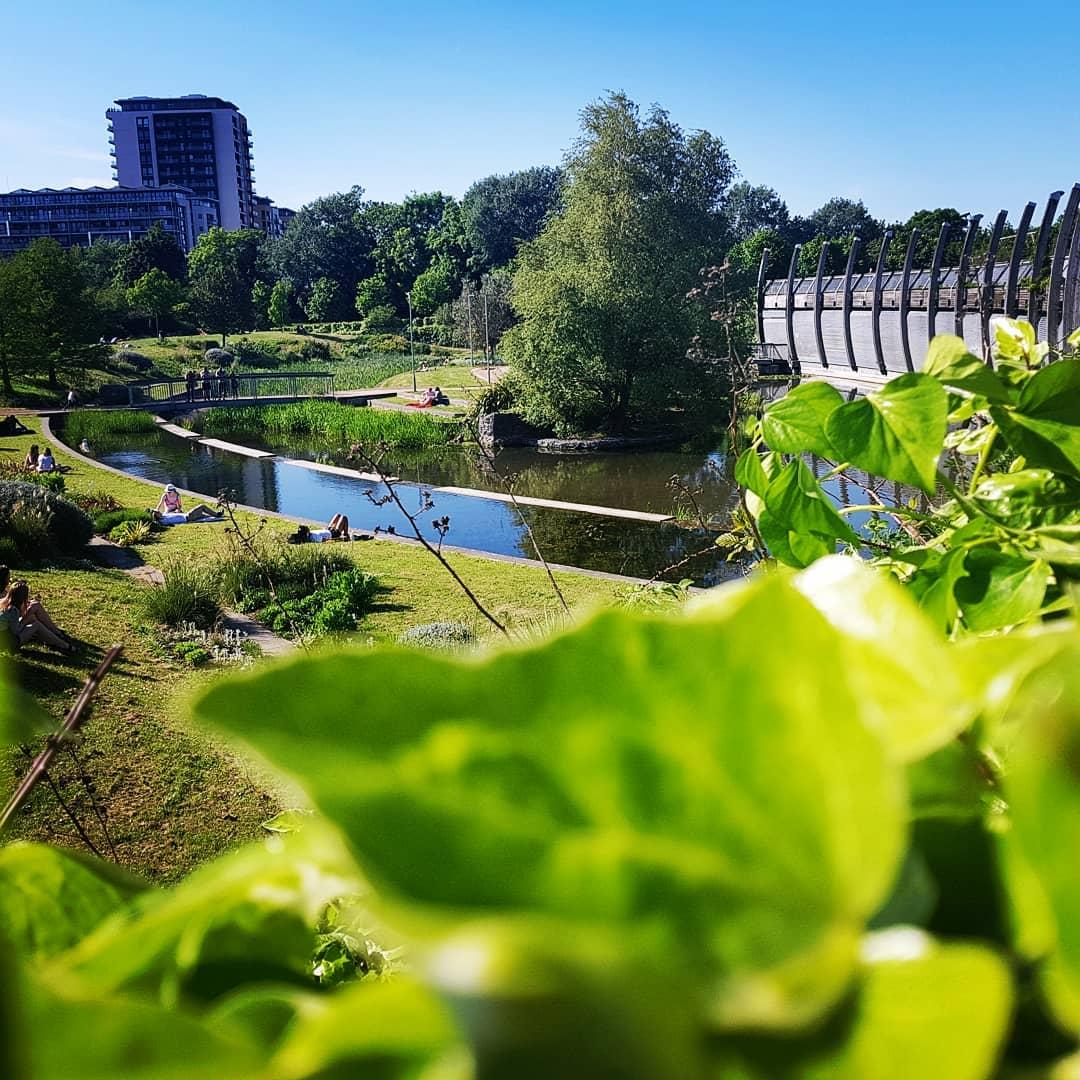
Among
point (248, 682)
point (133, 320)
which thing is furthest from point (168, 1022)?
point (133, 320)

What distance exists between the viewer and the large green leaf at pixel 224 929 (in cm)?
24

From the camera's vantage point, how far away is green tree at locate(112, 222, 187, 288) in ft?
198

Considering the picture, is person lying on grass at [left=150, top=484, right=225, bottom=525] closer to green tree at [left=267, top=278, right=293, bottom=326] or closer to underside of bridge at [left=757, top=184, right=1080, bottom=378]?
underside of bridge at [left=757, top=184, right=1080, bottom=378]

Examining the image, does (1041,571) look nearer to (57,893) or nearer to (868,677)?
(868,677)

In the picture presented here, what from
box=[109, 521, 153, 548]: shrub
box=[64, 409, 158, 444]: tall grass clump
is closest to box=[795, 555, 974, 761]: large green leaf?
box=[109, 521, 153, 548]: shrub

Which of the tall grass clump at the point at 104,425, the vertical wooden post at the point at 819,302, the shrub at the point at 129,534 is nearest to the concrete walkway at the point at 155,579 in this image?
the shrub at the point at 129,534

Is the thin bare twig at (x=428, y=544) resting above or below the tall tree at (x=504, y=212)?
below

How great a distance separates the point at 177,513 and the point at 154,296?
4278 cm

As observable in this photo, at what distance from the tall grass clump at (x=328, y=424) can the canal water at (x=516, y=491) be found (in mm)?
961

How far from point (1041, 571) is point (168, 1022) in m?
0.48

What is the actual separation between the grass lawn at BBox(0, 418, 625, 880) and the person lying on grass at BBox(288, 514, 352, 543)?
45 centimetres

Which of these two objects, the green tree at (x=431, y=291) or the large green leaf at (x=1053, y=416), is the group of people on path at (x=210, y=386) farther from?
the large green leaf at (x=1053, y=416)

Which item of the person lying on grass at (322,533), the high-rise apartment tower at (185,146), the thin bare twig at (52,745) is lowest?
the person lying on grass at (322,533)

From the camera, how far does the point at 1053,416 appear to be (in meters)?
0.62
